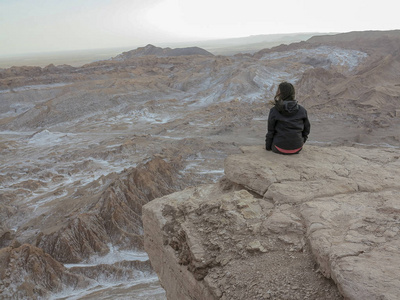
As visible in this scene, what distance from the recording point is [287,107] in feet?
11.2

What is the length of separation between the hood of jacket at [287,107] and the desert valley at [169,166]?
51 centimetres

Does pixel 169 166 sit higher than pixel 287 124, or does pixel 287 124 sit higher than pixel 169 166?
pixel 287 124

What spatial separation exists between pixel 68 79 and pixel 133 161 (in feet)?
43.7

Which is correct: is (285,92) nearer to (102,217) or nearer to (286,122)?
(286,122)

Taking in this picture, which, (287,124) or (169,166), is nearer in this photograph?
(287,124)

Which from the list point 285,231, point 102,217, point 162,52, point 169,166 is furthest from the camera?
point 162,52

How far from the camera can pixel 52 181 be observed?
884 centimetres

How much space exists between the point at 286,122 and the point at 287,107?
156mm

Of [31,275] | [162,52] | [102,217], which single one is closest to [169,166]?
[102,217]

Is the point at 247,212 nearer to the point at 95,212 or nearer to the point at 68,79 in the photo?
the point at 95,212

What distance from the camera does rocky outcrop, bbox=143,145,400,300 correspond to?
1.88 m

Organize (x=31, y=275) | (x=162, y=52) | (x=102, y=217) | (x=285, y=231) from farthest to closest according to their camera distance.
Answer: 1. (x=162, y=52)
2. (x=102, y=217)
3. (x=31, y=275)
4. (x=285, y=231)

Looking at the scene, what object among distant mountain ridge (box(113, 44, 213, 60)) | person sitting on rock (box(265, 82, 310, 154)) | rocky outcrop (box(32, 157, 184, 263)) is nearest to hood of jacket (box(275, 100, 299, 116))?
person sitting on rock (box(265, 82, 310, 154))

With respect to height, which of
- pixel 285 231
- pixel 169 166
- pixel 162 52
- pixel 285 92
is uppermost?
pixel 162 52
